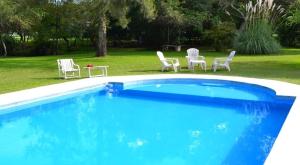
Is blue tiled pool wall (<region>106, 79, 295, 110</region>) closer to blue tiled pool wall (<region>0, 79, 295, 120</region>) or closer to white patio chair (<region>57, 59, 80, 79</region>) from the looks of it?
blue tiled pool wall (<region>0, 79, 295, 120</region>)

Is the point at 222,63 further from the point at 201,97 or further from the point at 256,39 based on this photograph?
the point at 256,39

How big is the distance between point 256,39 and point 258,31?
0.82 metres

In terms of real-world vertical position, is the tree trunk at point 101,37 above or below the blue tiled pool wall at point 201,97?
above

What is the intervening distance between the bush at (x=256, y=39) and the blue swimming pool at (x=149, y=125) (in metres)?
8.85

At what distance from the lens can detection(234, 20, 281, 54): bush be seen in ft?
59.8

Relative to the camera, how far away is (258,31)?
1827cm

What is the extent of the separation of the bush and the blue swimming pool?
8.85 meters

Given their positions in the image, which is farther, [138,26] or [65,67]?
[138,26]

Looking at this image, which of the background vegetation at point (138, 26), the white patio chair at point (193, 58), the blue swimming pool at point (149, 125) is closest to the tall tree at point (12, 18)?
the background vegetation at point (138, 26)

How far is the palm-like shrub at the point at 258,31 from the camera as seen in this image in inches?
703

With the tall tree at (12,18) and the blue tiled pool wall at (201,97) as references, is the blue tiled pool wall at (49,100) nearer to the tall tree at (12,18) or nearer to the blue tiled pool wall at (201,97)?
the blue tiled pool wall at (201,97)

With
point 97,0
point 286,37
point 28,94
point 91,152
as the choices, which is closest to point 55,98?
point 28,94

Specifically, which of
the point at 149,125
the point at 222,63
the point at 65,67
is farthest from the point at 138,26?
the point at 149,125

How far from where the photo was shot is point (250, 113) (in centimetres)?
772
